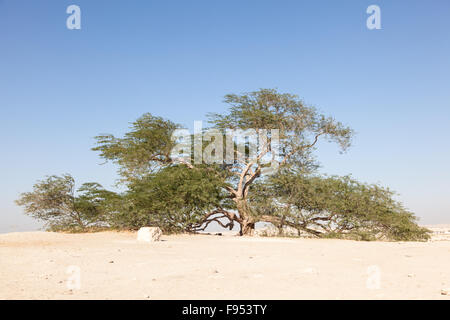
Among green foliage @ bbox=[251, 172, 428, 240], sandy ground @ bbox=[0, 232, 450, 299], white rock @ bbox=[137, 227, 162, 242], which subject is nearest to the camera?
sandy ground @ bbox=[0, 232, 450, 299]

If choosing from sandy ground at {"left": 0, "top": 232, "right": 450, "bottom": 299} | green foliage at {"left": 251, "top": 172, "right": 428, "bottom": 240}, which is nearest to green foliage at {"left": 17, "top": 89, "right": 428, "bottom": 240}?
green foliage at {"left": 251, "top": 172, "right": 428, "bottom": 240}

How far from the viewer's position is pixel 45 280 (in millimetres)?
5793

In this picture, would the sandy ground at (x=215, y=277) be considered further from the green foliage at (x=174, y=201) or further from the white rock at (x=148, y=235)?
the green foliage at (x=174, y=201)

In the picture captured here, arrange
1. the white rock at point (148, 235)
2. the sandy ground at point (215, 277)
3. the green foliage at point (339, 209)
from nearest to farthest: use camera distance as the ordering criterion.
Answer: the sandy ground at point (215, 277), the white rock at point (148, 235), the green foliage at point (339, 209)

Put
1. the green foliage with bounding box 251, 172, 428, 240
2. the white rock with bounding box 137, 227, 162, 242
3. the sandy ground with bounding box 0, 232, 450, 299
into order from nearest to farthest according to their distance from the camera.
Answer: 1. the sandy ground with bounding box 0, 232, 450, 299
2. the white rock with bounding box 137, 227, 162, 242
3. the green foliage with bounding box 251, 172, 428, 240

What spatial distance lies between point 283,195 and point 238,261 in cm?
1117

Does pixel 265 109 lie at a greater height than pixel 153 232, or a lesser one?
greater

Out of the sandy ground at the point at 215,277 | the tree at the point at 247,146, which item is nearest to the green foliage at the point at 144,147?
the tree at the point at 247,146

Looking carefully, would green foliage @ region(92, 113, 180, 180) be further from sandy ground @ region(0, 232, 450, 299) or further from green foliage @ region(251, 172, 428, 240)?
sandy ground @ region(0, 232, 450, 299)

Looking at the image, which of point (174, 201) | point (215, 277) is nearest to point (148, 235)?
point (174, 201)

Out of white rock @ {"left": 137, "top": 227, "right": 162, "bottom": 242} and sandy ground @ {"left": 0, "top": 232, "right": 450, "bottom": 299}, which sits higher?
sandy ground @ {"left": 0, "top": 232, "right": 450, "bottom": 299}
